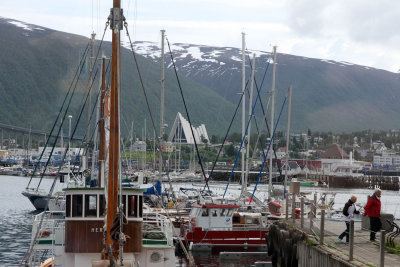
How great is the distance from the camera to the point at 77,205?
82.6 ft

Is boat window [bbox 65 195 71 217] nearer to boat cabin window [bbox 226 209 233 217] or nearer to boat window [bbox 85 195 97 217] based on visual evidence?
boat window [bbox 85 195 97 217]

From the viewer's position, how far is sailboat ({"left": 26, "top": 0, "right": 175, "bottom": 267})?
1997 cm

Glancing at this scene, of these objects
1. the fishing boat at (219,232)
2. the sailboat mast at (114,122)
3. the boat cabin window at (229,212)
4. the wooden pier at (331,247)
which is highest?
the sailboat mast at (114,122)

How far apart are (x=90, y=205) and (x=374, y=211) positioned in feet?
36.3

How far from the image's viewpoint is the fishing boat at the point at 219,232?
43656mm

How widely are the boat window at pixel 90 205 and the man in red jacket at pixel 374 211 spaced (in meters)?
10.7

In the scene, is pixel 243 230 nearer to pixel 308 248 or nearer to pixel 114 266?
pixel 308 248

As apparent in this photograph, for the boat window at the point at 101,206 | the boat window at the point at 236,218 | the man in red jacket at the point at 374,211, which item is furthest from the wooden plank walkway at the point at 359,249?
the boat window at the point at 236,218

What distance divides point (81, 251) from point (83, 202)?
1729 mm

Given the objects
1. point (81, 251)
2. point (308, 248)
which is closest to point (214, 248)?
point (308, 248)

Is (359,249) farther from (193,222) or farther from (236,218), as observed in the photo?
(236,218)

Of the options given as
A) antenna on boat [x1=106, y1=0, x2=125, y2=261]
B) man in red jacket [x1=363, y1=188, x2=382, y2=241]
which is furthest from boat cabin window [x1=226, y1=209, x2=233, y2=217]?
antenna on boat [x1=106, y1=0, x2=125, y2=261]

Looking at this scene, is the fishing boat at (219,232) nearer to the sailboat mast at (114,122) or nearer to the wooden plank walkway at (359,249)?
the wooden plank walkway at (359,249)

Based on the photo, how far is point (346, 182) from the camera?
17100 cm
